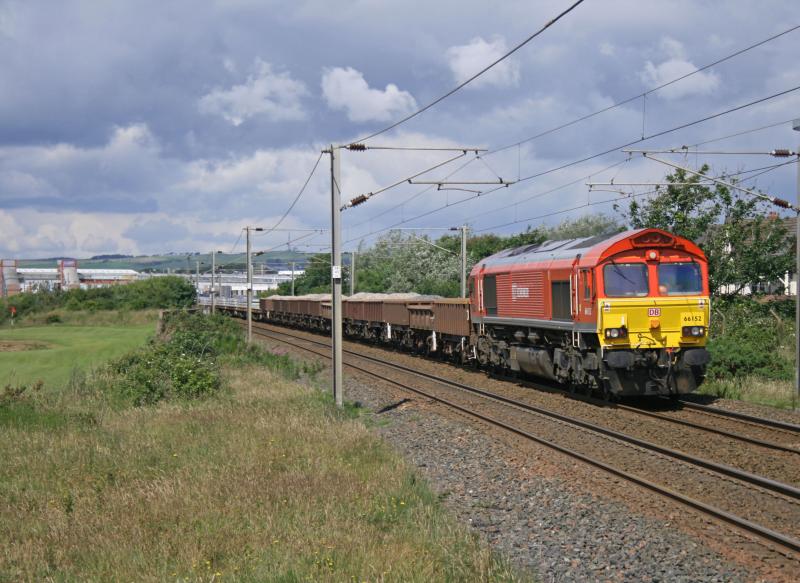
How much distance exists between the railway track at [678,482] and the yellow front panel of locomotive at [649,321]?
2.22m

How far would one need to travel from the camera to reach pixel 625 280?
640 inches

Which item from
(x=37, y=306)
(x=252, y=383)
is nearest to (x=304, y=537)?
(x=252, y=383)

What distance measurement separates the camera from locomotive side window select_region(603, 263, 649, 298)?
1616 centimetres

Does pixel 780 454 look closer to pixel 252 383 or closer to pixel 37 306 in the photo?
pixel 252 383

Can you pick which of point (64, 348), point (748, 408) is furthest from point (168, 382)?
point (64, 348)

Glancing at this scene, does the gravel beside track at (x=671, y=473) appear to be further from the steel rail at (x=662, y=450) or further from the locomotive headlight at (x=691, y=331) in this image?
the locomotive headlight at (x=691, y=331)

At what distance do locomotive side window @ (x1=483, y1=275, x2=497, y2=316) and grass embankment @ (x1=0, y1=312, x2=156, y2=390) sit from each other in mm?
13338

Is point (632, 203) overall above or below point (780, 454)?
above

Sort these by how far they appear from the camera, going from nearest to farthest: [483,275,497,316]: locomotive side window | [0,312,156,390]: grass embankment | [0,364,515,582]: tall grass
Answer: [0,364,515,582]: tall grass, [483,275,497,316]: locomotive side window, [0,312,156,390]: grass embankment

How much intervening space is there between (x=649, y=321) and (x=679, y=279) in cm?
130

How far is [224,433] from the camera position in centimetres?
1341

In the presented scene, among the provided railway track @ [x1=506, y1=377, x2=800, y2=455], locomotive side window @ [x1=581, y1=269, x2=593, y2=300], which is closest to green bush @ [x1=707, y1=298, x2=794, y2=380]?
railway track @ [x1=506, y1=377, x2=800, y2=455]

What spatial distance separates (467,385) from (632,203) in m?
15.0

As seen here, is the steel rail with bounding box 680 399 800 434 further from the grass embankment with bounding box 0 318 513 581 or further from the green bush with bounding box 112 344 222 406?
the green bush with bounding box 112 344 222 406
